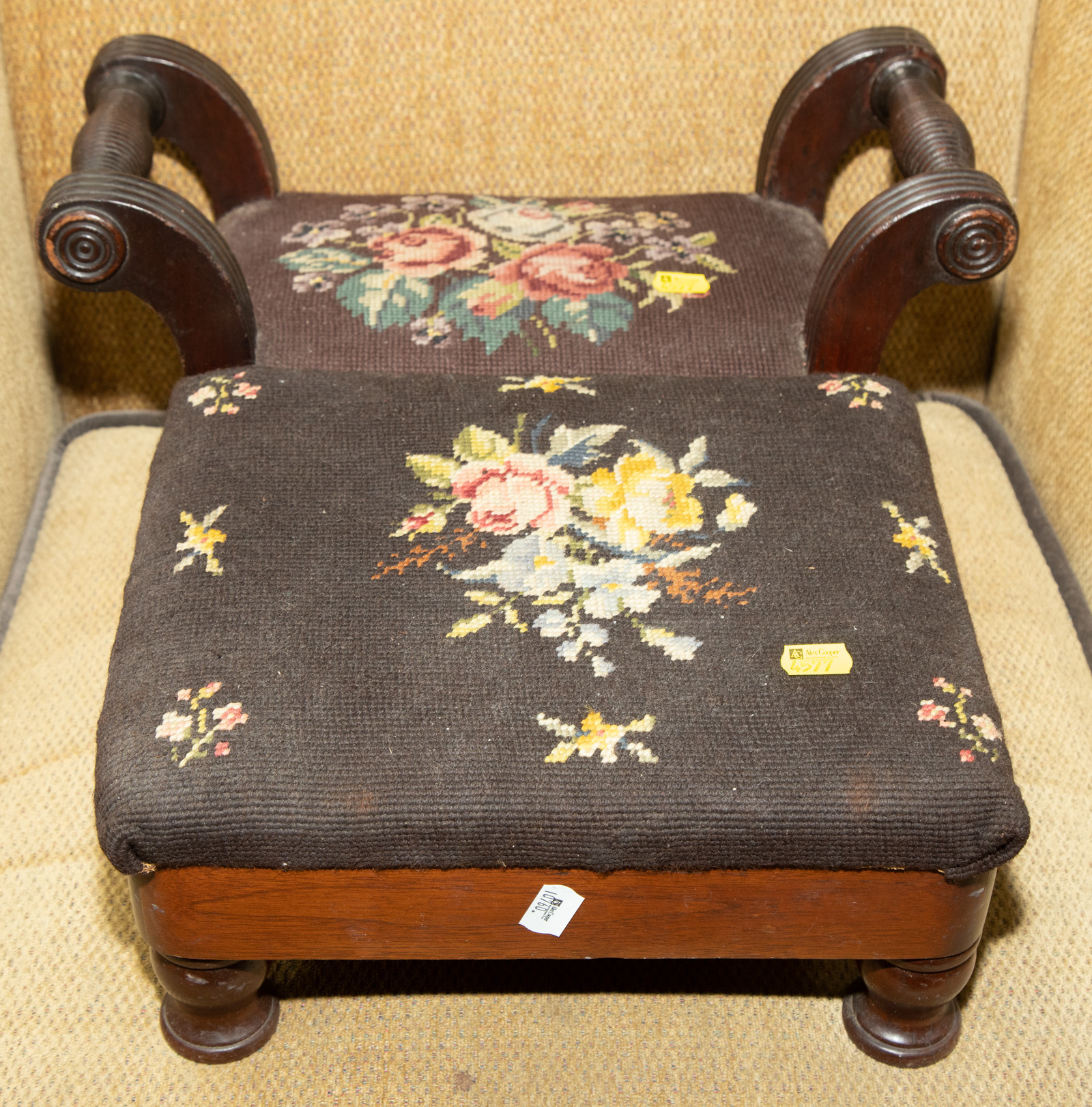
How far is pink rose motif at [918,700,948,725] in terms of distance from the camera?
79 centimetres

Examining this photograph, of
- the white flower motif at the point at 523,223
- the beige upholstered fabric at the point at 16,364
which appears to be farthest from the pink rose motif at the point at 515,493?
the beige upholstered fabric at the point at 16,364

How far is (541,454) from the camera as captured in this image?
956 mm

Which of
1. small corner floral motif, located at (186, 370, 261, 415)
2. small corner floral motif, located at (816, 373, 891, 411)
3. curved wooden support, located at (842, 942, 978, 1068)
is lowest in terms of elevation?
curved wooden support, located at (842, 942, 978, 1068)

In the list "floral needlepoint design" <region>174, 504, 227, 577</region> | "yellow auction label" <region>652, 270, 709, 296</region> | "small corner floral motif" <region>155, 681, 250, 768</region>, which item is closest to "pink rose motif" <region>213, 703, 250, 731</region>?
"small corner floral motif" <region>155, 681, 250, 768</region>

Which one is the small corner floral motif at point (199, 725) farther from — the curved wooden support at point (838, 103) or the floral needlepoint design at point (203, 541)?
the curved wooden support at point (838, 103)

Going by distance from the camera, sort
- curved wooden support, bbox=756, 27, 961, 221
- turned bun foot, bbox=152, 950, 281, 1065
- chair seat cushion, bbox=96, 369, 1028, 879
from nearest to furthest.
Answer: chair seat cushion, bbox=96, 369, 1028, 879, turned bun foot, bbox=152, 950, 281, 1065, curved wooden support, bbox=756, 27, 961, 221

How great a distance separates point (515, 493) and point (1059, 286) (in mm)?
680

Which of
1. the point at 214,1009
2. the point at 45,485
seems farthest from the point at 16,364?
the point at 214,1009

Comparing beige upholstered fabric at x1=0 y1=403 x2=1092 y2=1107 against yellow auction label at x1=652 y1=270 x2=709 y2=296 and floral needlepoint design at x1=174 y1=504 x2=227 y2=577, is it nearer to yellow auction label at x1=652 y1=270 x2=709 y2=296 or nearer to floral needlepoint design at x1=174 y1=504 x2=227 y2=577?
floral needlepoint design at x1=174 y1=504 x2=227 y2=577

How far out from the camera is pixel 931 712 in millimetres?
794

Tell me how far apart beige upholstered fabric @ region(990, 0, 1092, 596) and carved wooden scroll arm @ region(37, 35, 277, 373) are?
0.78 metres

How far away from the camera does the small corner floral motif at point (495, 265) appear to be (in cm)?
110

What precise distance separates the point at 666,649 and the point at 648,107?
29.5 inches

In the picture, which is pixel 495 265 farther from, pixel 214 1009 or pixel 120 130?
pixel 214 1009
